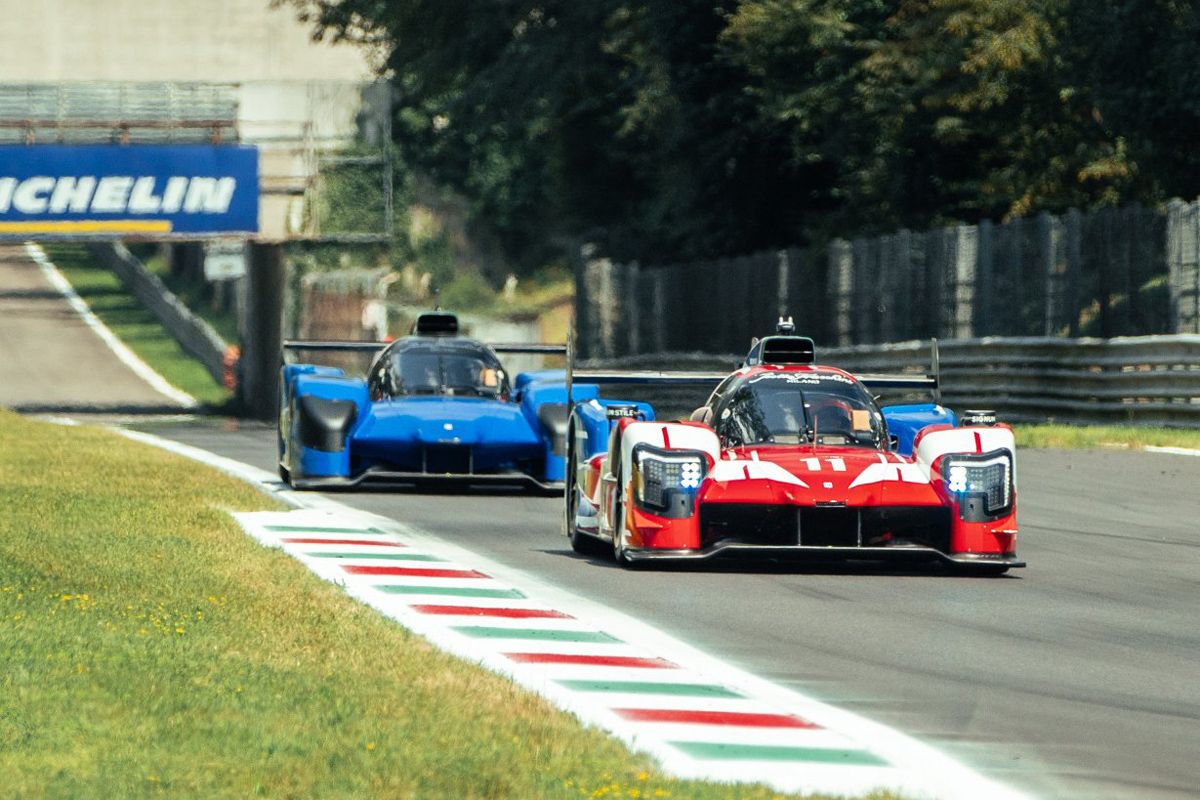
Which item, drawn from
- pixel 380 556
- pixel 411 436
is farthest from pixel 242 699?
pixel 411 436

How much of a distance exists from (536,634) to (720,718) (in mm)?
2383

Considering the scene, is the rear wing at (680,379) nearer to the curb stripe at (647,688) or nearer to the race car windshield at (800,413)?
the race car windshield at (800,413)

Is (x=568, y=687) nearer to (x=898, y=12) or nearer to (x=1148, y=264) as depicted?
(x=1148, y=264)

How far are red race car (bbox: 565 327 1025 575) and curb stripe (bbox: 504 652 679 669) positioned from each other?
3.20 m

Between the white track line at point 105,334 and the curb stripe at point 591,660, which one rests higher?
the white track line at point 105,334

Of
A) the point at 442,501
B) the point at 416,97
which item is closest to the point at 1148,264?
the point at 442,501

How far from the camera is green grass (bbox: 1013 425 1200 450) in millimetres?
24453

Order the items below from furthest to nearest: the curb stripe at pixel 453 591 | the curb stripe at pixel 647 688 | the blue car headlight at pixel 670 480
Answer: the blue car headlight at pixel 670 480
the curb stripe at pixel 453 591
the curb stripe at pixel 647 688

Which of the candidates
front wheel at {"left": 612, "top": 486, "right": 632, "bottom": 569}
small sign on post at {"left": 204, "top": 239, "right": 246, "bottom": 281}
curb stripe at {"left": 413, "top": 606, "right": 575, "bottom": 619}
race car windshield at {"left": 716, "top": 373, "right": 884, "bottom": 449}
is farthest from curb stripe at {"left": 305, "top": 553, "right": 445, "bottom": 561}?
small sign on post at {"left": 204, "top": 239, "right": 246, "bottom": 281}

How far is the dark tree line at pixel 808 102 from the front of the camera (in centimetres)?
3384

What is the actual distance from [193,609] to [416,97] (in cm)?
4066

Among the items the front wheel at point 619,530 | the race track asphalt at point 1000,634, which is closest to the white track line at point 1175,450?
the race track asphalt at point 1000,634

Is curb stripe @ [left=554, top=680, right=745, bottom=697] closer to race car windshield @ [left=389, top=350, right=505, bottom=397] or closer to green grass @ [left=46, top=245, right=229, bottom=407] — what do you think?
race car windshield @ [left=389, top=350, right=505, bottom=397]

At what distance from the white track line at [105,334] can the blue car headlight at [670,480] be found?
140 ft
